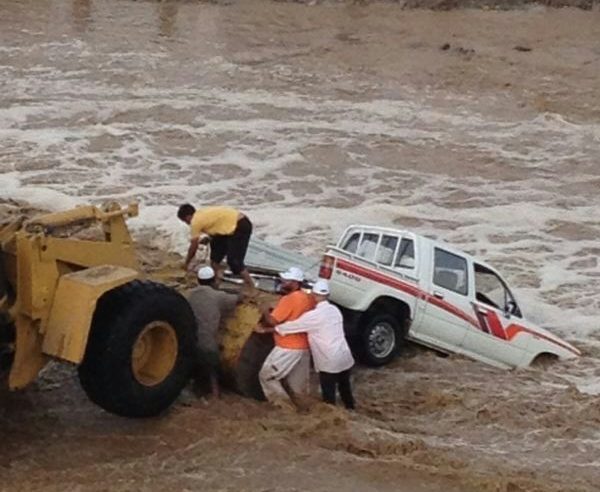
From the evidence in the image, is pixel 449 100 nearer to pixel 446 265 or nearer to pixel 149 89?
pixel 149 89

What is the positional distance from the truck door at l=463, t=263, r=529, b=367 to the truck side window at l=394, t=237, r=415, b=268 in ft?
2.82

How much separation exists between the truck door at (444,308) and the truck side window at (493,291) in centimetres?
37

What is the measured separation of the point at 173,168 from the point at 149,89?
7.15 metres

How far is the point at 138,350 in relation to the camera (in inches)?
388

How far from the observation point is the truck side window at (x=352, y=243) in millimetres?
14133

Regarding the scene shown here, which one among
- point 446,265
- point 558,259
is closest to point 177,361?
point 446,265

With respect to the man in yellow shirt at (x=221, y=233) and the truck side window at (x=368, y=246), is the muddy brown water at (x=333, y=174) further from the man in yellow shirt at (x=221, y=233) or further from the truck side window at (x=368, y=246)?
the truck side window at (x=368, y=246)

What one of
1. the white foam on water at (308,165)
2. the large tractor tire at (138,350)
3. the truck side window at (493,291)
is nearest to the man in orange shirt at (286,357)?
the large tractor tire at (138,350)

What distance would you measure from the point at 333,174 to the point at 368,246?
9.85m

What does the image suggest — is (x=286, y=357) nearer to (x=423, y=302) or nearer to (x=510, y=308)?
(x=423, y=302)

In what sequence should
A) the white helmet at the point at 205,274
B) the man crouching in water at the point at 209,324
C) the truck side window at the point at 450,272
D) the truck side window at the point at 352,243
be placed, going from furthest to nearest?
the truck side window at the point at 352,243 → the truck side window at the point at 450,272 → the white helmet at the point at 205,274 → the man crouching in water at the point at 209,324

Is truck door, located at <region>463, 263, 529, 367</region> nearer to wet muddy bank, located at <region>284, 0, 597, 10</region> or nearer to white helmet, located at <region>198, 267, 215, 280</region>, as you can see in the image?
white helmet, located at <region>198, 267, 215, 280</region>

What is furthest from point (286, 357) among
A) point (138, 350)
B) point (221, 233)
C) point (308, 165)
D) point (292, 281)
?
point (308, 165)

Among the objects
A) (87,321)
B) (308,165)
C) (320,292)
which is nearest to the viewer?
(87,321)
